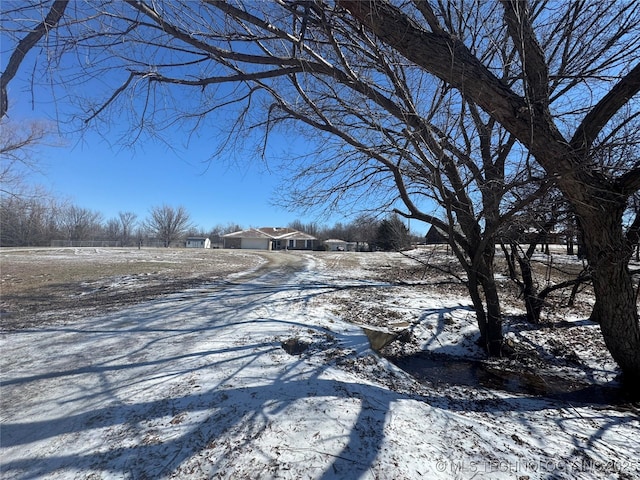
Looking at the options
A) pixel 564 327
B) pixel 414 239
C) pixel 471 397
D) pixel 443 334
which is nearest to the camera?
pixel 471 397

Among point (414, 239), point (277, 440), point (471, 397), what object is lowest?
point (471, 397)

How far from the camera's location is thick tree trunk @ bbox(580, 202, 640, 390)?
381cm

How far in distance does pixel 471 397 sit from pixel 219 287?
27.7 ft

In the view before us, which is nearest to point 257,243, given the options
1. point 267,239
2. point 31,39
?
point 267,239

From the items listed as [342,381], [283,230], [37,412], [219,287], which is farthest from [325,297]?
[283,230]

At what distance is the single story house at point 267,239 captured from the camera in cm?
5984

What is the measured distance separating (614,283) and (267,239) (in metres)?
57.2

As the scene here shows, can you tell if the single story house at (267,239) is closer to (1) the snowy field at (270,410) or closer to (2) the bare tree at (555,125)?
(1) the snowy field at (270,410)

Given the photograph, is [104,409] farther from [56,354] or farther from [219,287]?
[219,287]

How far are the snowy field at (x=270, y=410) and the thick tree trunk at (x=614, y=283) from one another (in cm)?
77

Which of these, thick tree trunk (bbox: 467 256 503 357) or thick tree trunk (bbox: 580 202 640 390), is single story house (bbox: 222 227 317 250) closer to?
thick tree trunk (bbox: 467 256 503 357)

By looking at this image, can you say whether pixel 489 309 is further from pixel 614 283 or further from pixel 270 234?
pixel 270 234

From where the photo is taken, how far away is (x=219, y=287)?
33.8ft

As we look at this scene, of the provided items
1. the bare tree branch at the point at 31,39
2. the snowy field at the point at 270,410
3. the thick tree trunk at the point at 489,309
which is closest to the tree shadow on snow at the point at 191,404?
the snowy field at the point at 270,410
